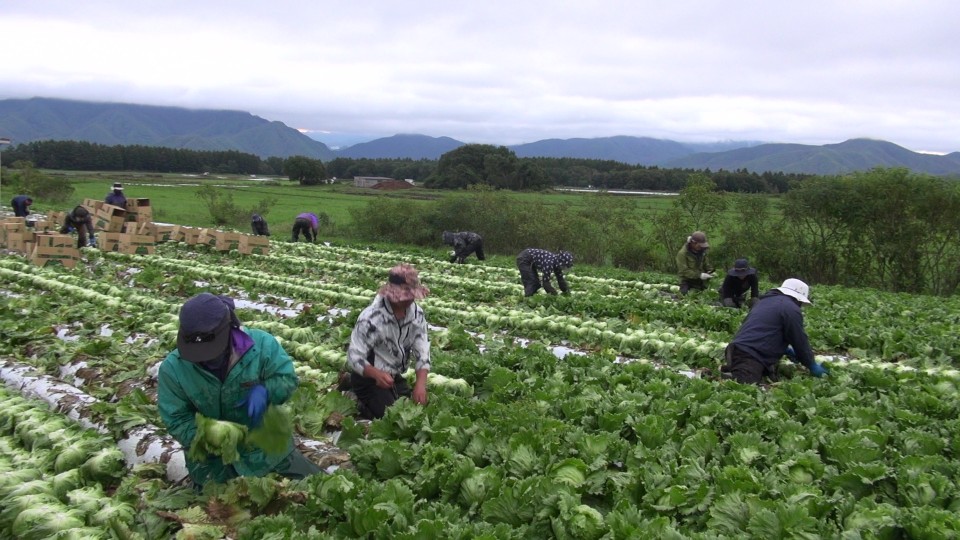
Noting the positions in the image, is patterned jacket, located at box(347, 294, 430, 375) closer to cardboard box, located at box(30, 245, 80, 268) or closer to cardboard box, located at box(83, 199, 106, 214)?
cardboard box, located at box(30, 245, 80, 268)

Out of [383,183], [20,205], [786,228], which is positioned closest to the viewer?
[20,205]

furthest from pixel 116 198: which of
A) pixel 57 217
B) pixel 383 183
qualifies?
pixel 383 183

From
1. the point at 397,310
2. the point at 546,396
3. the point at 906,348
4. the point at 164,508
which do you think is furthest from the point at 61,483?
the point at 906,348

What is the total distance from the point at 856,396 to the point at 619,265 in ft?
61.0

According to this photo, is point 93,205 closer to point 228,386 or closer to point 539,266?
point 539,266

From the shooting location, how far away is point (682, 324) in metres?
9.48

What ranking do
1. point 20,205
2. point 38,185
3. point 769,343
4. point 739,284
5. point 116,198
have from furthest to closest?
point 38,185 < point 20,205 < point 116,198 < point 739,284 < point 769,343

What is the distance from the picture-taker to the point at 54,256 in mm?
13297

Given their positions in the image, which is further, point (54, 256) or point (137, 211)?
point (137, 211)

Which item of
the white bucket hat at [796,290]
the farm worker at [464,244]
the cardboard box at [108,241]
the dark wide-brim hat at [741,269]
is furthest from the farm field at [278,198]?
the white bucket hat at [796,290]

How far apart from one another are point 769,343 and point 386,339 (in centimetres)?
380

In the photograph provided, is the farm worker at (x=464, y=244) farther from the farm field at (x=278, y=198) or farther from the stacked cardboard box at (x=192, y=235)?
the farm field at (x=278, y=198)

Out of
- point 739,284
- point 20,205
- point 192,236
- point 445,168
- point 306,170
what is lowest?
point 192,236

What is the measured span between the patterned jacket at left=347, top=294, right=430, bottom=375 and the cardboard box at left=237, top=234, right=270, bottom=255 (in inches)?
509
